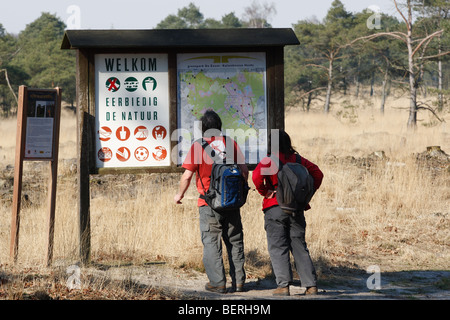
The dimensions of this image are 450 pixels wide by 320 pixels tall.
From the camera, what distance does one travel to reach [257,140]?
7.09m

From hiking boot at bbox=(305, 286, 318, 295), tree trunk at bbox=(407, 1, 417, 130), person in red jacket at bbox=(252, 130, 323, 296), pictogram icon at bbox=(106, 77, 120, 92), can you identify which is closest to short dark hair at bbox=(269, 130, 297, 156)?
person in red jacket at bbox=(252, 130, 323, 296)

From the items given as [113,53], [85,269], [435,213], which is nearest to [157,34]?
[113,53]

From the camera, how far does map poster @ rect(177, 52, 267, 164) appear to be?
698 cm

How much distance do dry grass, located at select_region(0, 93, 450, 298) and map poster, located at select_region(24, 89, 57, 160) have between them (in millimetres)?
1049

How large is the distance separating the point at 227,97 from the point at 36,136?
2.07m

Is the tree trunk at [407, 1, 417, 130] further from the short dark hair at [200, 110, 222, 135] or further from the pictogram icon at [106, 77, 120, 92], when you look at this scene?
the short dark hair at [200, 110, 222, 135]

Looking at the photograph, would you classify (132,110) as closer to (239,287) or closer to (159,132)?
(159,132)

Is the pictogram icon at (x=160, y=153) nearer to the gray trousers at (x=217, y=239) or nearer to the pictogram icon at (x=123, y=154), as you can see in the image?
the pictogram icon at (x=123, y=154)

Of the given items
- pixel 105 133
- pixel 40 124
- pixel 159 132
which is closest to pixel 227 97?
pixel 159 132

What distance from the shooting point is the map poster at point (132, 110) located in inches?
269

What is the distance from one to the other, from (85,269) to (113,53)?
228 centimetres

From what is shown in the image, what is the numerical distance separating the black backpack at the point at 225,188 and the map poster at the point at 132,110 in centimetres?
124

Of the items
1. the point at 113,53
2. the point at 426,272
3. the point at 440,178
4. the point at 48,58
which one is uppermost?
the point at 48,58
